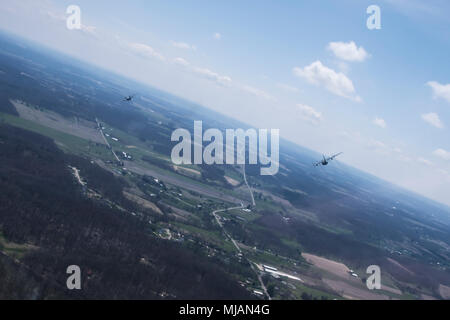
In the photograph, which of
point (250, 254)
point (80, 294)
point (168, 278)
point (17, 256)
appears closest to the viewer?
point (80, 294)

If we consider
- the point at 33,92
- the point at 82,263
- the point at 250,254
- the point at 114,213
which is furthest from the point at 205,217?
the point at 33,92

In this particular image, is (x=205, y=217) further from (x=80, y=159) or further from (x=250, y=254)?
(x=80, y=159)

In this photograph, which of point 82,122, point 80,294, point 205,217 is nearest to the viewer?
point 80,294

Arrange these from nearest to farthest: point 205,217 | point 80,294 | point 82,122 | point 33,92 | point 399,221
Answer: point 80,294 < point 205,217 < point 82,122 < point 33,92 < point 399,221

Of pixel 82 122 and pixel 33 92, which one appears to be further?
pixel 33 92
